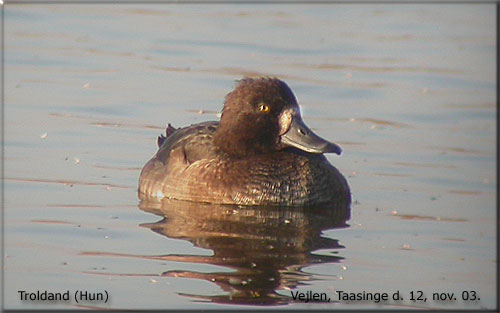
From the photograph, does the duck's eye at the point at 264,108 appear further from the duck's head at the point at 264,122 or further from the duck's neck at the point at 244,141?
the duck's neck at the point at 244,141

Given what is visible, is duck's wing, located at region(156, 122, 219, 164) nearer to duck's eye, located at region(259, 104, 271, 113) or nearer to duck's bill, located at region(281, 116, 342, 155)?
duck's eye, located at region(259, 104, 271, 113)

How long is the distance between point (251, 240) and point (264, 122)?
166 cm

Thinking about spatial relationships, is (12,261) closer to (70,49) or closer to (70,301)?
(70,301)

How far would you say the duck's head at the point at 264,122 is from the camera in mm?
11070

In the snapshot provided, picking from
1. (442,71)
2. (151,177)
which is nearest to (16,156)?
(151,177)

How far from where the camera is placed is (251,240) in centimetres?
977

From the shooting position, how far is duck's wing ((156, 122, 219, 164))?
11336 millimetres

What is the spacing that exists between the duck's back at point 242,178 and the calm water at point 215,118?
7.5 inches

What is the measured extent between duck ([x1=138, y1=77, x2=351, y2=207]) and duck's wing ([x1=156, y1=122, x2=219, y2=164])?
1cm

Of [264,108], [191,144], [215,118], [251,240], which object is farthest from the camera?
[215,118]

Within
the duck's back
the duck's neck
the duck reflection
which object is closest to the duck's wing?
the duck's back

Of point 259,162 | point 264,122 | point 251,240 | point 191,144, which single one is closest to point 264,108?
point 264,122

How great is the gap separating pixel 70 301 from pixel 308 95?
753 centimetres

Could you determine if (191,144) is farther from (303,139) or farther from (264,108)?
(303,139)
